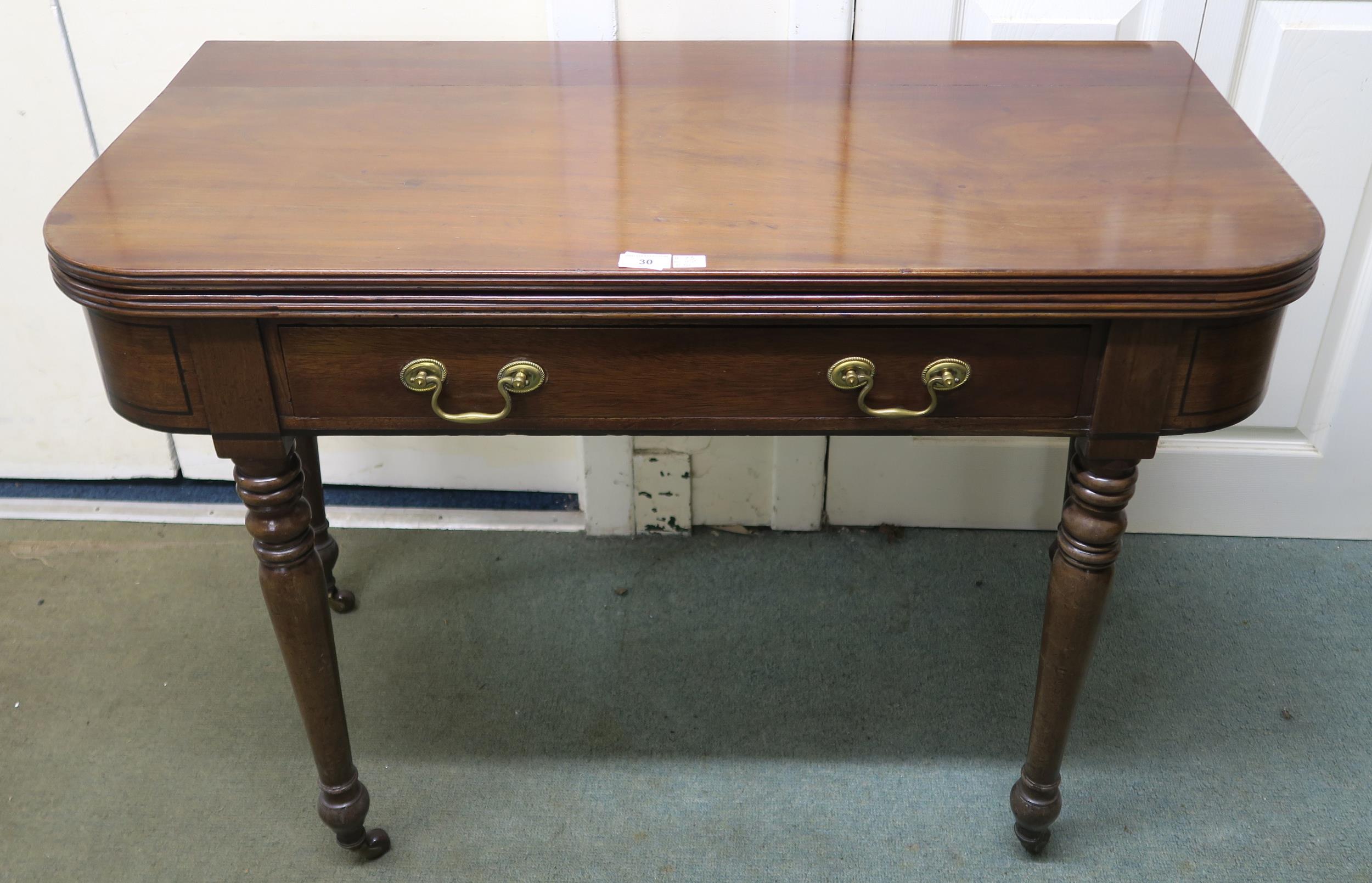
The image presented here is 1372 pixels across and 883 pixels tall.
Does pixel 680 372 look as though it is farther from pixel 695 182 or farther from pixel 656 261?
pixel 695 182

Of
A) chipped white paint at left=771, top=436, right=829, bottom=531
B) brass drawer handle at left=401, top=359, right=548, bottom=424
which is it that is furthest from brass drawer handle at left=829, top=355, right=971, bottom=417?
chipped white paint at left=771, top=436, right=829, bottom=531

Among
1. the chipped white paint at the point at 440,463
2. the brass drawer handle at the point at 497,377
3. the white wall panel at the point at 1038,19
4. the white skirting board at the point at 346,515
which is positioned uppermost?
the white wall panel at the point at 1038,19

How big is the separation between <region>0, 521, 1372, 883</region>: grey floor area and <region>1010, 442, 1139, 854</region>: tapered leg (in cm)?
13

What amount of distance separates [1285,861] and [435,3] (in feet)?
5.54

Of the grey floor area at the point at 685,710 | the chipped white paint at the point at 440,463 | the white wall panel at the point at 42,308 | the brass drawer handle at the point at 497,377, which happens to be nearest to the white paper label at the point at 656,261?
the brass drawer handle at the point at 497,377

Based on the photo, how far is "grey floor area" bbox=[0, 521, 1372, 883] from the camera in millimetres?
1553

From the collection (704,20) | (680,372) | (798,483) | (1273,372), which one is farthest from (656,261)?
(1273,372)

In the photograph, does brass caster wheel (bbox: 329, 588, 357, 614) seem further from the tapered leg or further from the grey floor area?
the tapered leg

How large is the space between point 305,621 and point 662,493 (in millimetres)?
832

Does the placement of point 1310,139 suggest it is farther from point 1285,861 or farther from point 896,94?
point 1285,861

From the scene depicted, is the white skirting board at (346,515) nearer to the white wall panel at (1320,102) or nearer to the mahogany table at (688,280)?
→ the mahogany table at (688,280)

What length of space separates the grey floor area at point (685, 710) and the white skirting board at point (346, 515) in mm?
29

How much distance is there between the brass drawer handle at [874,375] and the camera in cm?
115

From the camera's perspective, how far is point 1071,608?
131cm
